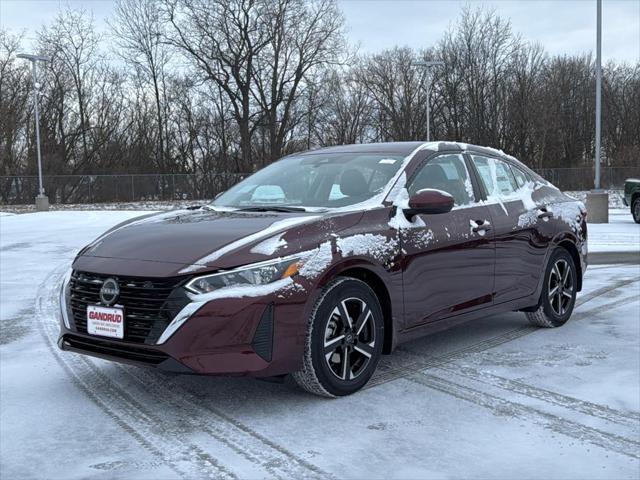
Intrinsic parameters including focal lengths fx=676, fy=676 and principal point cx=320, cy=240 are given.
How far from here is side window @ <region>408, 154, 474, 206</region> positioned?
4902 mm

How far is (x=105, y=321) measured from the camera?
12.6ft

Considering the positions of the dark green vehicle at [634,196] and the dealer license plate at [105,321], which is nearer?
the dealer license plate at [105,321]

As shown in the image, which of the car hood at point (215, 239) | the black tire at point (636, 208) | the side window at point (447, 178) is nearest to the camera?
the car hood at point (215, 239)

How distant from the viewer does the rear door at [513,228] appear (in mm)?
5391

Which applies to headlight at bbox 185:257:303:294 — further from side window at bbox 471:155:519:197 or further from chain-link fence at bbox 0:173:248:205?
chain-link fence at bbox 0:173:248:205

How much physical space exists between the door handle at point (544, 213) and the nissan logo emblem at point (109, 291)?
12.3 ft

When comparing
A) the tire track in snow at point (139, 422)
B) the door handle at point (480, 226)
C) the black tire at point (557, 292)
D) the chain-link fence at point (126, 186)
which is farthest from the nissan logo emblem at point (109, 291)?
the chain-link fence at point (126, 186)

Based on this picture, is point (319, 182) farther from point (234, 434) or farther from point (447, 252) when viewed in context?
point (234, 434)

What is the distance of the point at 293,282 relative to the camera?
3732mm

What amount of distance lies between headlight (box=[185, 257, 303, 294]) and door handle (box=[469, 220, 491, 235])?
71.2 inches

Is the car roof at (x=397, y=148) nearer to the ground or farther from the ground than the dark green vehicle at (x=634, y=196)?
farther from the ground

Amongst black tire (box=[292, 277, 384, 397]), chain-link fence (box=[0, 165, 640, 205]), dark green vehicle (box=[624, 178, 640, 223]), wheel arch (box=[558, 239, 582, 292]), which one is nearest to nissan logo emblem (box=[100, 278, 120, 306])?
black tire (box=[292, 277, 384, 397])

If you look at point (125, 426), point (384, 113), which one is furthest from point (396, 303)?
point (384, 113)

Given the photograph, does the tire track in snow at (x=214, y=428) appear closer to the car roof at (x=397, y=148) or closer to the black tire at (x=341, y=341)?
the black tire at (x=341, y=341)
